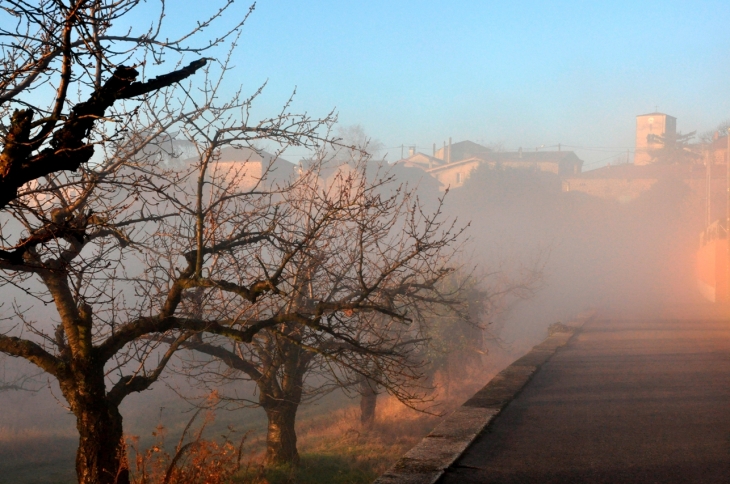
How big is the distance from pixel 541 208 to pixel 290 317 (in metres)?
61.4

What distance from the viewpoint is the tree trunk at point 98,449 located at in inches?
257

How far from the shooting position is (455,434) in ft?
20.0

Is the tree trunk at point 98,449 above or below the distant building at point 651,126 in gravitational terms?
below

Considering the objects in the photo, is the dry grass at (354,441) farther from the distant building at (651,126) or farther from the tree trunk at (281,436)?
A: the distant building at (651,126)

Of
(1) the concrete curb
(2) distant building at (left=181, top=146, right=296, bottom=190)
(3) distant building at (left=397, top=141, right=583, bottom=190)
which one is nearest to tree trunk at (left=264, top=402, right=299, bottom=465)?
(1) the concrete curb

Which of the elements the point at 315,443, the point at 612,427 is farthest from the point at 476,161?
the point at 612,427

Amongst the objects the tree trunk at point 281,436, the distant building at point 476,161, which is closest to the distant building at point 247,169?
the tree trunk at point 281,436

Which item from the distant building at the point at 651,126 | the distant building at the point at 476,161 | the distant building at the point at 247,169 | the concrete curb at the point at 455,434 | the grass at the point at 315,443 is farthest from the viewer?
the distant building at the point at 651,126

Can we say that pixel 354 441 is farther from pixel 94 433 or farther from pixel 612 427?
pixel 612 427

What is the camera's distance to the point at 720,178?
183 feet

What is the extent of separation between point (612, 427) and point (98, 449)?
547cm

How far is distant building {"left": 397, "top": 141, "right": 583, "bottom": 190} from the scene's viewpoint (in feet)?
222

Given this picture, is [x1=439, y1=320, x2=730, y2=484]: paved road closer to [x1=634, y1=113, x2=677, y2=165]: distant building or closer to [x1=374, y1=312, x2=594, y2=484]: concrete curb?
[x1=374, y1=312, x2=594, y2=484]: concrete curb

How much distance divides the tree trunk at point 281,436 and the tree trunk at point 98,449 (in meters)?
4.18
